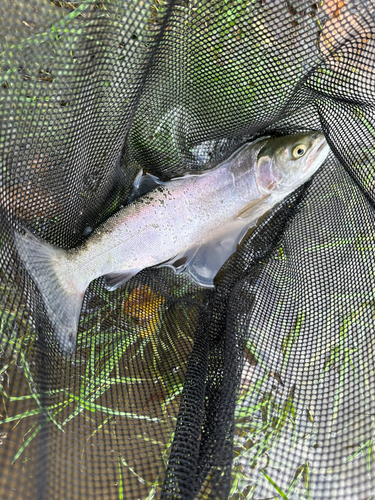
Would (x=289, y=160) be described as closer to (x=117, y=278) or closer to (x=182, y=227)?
(x=182, y=227)

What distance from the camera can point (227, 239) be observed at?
2559 mm

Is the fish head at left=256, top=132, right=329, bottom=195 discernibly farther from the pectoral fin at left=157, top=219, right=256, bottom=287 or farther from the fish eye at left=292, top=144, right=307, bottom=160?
the pectoral fin at left=157, top=219, right=256, bottom=287

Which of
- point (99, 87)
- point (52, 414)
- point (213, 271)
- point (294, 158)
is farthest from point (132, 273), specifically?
point (294, 158)

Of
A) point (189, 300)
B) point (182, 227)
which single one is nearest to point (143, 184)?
point (182, 227)

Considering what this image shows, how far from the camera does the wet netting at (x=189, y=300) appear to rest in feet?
5.38

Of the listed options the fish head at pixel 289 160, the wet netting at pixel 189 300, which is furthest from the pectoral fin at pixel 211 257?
the fish head at pixel 289 160

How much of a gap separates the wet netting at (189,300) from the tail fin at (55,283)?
5cm

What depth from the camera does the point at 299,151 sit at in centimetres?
222

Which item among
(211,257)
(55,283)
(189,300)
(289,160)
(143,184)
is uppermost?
(289,160)

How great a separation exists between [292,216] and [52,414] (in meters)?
1.94

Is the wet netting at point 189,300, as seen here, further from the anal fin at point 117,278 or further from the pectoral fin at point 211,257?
the pectoral fin at point 211,257

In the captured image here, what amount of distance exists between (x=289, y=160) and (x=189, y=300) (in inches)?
47.3

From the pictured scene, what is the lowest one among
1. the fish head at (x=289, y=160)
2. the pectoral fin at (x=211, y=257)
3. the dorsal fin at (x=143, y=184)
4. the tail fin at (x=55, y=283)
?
Answer: the pectoral fin at (x=211, y=257)

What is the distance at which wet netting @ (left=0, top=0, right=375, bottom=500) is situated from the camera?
1.64 meters
